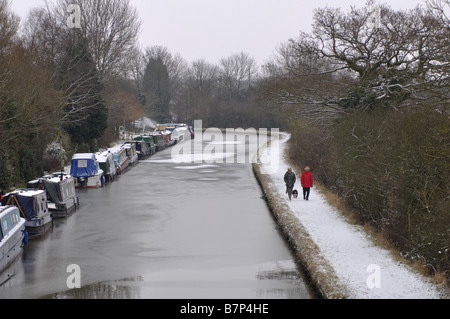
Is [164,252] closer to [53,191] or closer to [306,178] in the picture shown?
[53,191]

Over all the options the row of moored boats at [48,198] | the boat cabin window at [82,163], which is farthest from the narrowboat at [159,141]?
the boat cabin window at [82,163]

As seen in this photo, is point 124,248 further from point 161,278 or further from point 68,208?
point 68,208

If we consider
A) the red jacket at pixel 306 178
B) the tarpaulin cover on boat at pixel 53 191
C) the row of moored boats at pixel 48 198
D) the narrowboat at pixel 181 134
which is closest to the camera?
the row of moored boats at pixel 48 198

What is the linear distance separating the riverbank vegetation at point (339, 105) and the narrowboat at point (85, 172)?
2.16 metres

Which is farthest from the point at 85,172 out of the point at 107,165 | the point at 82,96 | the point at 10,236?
the point at 10,236

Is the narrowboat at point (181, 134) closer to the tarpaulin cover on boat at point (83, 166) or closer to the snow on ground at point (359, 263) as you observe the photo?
the tarpaulin cover on boat at point (83, 166)

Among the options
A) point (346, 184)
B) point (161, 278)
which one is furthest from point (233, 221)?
point (161, 278)

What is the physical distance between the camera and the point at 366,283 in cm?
1175

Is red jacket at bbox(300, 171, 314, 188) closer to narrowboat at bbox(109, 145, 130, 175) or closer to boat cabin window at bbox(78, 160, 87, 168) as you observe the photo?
boat cabin window at bbox(78, 160, 87, 168)

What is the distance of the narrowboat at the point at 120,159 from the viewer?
35441 millimetres

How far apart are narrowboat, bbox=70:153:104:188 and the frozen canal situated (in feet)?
5.20

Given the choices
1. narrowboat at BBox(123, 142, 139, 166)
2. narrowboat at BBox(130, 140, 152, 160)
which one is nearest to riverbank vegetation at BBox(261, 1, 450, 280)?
narrowboat at BBox(123, 142, 139, 166)

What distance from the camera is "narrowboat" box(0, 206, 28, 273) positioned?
14250mm
